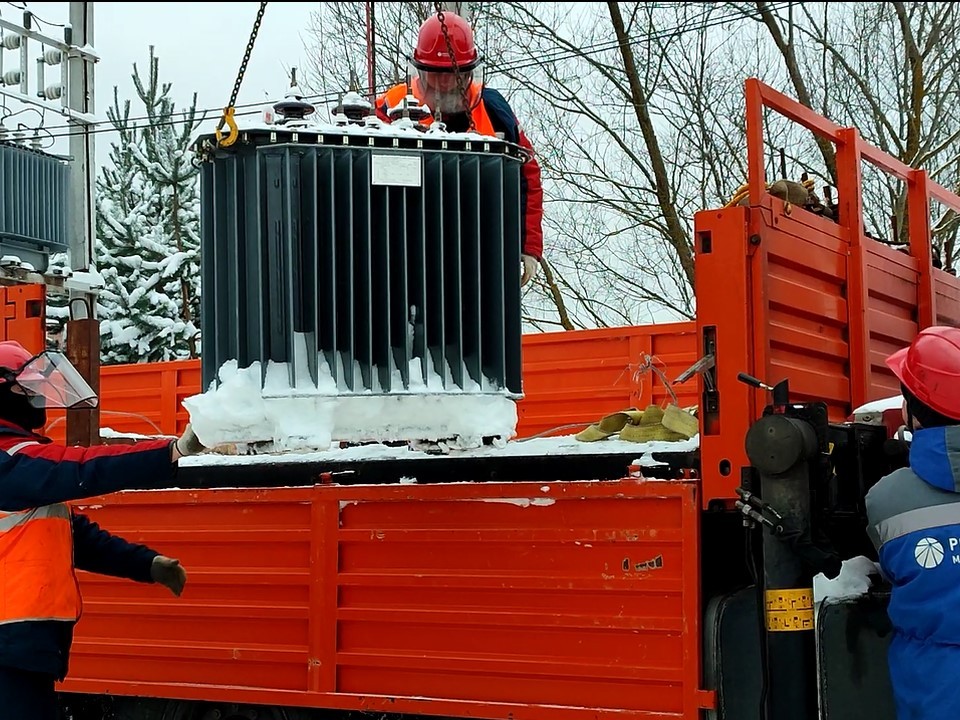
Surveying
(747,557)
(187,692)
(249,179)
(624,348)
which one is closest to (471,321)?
(249,179)

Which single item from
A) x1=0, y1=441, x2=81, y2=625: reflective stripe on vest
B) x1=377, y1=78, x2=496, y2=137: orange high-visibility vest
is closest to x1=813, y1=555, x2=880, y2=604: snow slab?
x1=377, y1=78, x2=496, y2=137: orange high-visibility vest

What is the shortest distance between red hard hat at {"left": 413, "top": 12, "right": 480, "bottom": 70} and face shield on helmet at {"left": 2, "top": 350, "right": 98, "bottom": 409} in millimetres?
1737

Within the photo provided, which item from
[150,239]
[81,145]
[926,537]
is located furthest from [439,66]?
[150,239]

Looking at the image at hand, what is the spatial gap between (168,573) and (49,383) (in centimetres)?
90

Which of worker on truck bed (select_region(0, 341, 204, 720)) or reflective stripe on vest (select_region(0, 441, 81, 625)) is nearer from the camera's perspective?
worker on truck bed (select_region(0, 341, 204, 720))

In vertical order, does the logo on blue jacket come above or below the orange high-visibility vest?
below

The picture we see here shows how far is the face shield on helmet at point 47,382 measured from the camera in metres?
3.71

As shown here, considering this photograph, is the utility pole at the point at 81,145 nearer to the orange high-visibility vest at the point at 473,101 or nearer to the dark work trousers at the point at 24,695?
the orange high-visibility vest at the point at 473,101

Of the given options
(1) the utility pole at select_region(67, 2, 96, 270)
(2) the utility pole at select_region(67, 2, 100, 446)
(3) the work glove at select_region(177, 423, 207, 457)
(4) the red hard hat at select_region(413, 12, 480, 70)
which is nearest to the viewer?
(3) the work glove at select_region(177, 423, 207, 457)

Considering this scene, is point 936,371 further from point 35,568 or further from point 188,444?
point 35,568

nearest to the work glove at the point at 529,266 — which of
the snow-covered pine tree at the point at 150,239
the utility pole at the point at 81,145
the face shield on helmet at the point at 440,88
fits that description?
the face shield on helmet at the point at 440,88

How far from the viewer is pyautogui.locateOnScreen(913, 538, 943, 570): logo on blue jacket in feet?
10.0

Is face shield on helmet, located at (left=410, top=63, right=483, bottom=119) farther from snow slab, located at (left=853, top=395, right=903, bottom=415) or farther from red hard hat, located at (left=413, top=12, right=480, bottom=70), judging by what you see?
snow slab, located at (left=853, top=395, right=903, bottom=415)

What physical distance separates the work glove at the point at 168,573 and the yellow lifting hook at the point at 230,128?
5.58ft
